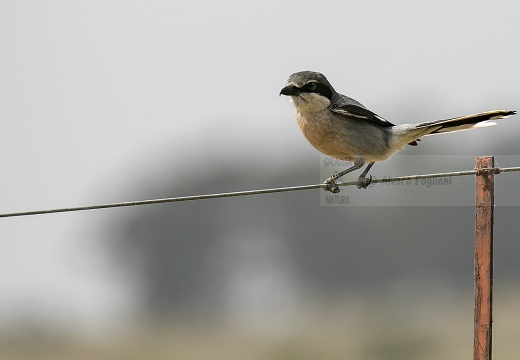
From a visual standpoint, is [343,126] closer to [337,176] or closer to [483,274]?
[337,176]

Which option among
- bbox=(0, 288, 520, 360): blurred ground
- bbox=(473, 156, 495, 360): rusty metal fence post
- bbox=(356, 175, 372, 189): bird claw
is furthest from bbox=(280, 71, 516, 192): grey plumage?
bbox=(0, 288, 520, 360): blurred ground

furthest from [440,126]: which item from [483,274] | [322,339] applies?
[322,339]

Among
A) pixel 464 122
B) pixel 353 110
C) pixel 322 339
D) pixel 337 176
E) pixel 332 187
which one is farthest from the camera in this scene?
pixel 322 339

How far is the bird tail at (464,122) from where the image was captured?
889cm

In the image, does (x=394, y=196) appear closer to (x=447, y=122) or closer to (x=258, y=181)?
(x=258, y=181)

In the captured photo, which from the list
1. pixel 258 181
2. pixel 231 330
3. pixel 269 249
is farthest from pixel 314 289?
pixel 231 330

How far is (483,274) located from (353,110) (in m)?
3.69

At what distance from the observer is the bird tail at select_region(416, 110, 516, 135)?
8.89m

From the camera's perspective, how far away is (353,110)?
397 inches

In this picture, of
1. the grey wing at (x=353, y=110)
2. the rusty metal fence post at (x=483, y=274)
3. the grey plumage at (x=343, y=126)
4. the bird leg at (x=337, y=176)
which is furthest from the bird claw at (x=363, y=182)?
the rusty metal fence post at (x=483, y=274)

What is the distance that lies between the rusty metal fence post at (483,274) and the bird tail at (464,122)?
79.4 inches

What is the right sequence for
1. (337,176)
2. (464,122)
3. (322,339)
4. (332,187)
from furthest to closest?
(322,339) < (337,176) < (464,122) < (332,187)

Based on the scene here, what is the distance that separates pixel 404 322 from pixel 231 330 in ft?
27.9

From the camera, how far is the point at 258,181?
71.9m
